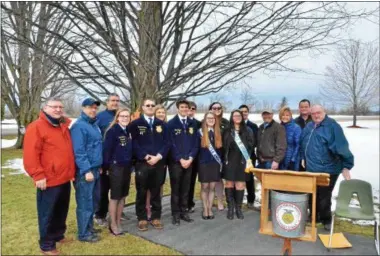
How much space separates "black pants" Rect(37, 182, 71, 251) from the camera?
389cm

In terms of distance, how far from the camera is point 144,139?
4.73 m

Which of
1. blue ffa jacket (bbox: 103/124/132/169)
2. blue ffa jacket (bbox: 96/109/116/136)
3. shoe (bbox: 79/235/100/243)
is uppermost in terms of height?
blue ffa jacket (bbox: 96/109/116/136)

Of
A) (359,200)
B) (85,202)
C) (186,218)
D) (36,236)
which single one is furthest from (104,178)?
(359,200)

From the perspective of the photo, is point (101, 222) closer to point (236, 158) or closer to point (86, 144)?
point (86, 144)

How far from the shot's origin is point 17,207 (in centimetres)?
609

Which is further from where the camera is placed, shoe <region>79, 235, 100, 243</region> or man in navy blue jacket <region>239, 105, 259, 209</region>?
man in navy blue jacket <region>239, 105, 259, 209</region>

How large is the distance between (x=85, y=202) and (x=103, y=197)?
2.91 ft

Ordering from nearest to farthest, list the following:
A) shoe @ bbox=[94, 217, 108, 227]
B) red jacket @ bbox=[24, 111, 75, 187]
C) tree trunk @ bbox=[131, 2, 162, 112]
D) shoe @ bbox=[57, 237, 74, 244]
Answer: red jacket @ bbox=[24, 111, 75, 187] < shoe @ bbox=[57, 237, 74, 244] < shoe @ bbox=[94, 217, 108, 227] < tree trunk @ bbox=[131, 2, 162, 112]

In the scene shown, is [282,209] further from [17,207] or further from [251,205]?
[17,207]

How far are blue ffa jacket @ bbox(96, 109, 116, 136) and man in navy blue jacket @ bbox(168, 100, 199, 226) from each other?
966 millimetres

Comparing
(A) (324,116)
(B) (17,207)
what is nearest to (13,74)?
(B) (17,207)

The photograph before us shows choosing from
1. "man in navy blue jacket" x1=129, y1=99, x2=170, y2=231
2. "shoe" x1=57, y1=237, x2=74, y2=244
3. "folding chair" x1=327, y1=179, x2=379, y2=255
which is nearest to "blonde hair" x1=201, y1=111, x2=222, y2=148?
"man in navy blue jacket" x1=129, y1=99, x2=170, y2=231

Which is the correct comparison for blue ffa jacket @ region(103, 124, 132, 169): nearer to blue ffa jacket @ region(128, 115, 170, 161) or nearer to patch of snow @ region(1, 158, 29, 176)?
blue ffa jacket @ region(128, 115, 170, 161)

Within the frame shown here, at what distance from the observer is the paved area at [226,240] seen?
406cm
